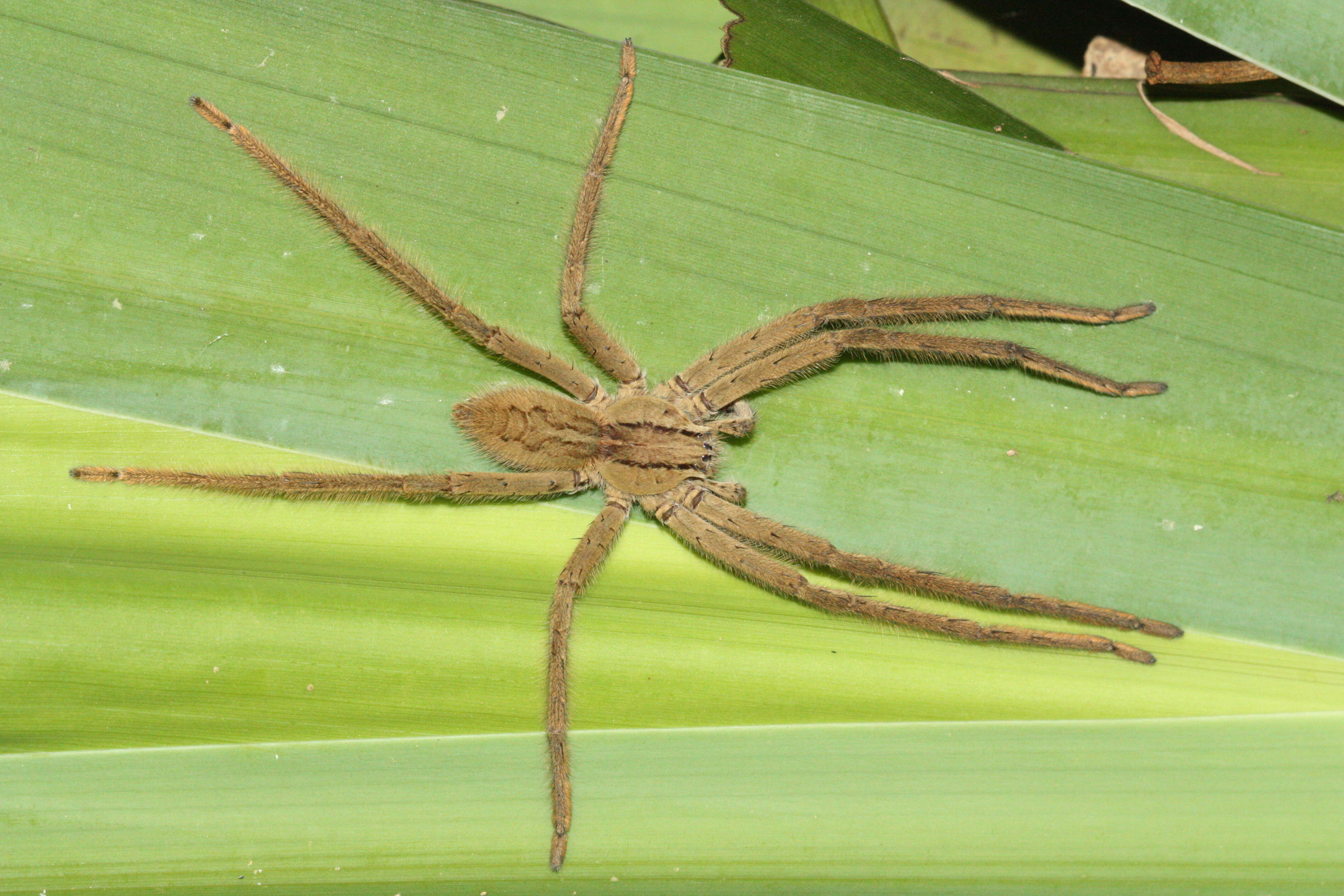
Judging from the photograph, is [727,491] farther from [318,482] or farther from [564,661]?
[318,482]

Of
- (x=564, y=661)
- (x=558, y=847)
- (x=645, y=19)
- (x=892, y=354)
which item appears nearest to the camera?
(x=558, y=847)

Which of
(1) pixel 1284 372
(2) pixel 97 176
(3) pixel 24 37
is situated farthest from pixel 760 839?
(3) pixel 24 37

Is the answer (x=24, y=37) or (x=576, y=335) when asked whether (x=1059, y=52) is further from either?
(x=24, y=37)

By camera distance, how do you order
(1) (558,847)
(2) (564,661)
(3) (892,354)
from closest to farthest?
(1) (558,847), (2) (564,661), (3) (892,354)

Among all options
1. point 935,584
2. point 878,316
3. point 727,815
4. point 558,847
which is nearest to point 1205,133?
point 878,316

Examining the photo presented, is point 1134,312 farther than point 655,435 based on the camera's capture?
No

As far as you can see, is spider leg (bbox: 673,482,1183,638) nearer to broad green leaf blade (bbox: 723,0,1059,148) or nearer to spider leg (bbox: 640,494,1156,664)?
spider leg (bbox: 640,494,1156,664)
